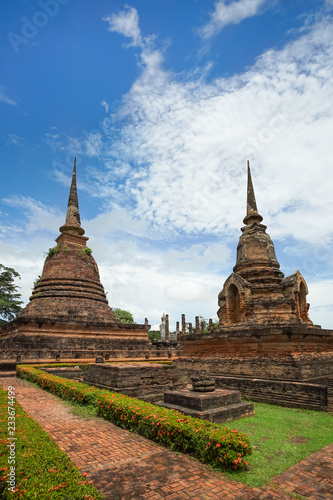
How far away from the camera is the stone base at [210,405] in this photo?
685cm

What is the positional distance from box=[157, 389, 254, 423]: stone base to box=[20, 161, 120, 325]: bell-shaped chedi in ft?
52.1

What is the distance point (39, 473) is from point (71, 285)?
73.3ft

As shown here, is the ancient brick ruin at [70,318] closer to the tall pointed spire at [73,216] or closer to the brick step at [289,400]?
the tall pointed spire at [73,216]

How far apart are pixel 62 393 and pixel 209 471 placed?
689cm

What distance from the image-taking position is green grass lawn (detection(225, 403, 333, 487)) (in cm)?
450

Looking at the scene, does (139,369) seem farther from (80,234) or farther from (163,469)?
(80,234)

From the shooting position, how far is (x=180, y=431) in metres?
5.11

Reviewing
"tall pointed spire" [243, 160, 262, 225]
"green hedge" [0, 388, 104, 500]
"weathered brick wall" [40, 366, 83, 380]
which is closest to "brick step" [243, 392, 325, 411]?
"green hedge" [0, 388, 104, 500]

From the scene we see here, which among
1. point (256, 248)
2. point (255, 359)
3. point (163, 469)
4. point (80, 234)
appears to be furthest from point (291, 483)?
point (80, 234)

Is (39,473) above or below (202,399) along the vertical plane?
below

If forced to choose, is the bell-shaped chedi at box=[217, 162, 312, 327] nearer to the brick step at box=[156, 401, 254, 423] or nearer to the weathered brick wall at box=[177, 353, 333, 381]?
the weathered brick wall at box=[177, 353, 333, 381]

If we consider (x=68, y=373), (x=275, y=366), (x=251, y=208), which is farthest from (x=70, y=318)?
(x=275, y=366)

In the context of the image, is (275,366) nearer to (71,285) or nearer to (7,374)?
(7,374)

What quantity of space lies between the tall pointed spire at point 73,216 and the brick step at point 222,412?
73.6 feet
